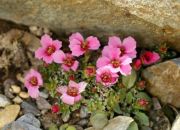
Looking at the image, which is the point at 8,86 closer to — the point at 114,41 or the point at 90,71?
the point at 90,71

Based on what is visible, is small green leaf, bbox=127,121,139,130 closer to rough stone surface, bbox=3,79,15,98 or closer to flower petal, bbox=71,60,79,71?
flower petal, bbox=71,60,79,71

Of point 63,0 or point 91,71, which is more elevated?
point 63,0

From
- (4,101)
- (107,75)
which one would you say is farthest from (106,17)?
(4,101)

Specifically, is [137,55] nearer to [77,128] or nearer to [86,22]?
[86,22]

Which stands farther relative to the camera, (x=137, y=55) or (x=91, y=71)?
(x=137, y=55)

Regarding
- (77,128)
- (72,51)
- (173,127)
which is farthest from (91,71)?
(173,127)
